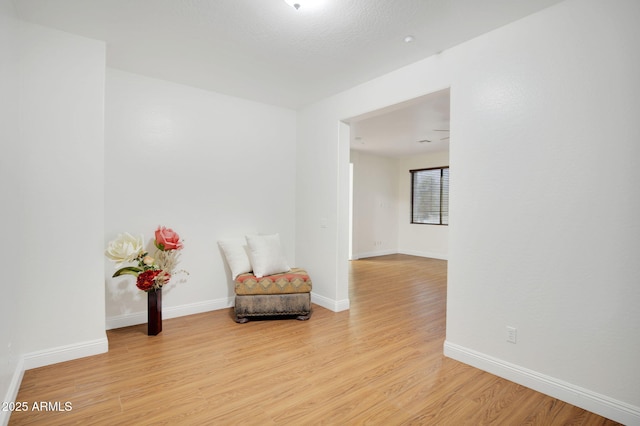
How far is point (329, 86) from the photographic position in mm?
3695

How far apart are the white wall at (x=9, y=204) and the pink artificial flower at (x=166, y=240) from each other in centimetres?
108

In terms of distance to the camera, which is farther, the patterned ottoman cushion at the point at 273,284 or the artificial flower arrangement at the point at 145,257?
the patterned ottoman cushion at the point at 273,284

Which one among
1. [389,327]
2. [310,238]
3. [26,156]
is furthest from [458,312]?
[26,156]

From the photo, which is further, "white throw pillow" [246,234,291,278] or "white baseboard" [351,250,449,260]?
"white baseboard" [351,250,449,260]

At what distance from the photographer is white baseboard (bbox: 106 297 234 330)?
10.9 feet

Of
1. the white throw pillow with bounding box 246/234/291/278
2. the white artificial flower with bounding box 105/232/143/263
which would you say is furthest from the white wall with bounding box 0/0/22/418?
the white throw pillow with bounding box 246/234/291/278

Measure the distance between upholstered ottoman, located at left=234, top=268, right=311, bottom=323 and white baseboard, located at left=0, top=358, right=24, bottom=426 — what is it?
1725mm

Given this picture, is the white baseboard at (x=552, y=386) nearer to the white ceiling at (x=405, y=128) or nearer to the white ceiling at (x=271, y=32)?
the white ceiling at (x=405, y=128)

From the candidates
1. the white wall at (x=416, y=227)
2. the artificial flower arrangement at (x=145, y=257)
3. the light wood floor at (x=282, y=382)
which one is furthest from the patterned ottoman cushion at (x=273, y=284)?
the white wall at (x=416, y=227)

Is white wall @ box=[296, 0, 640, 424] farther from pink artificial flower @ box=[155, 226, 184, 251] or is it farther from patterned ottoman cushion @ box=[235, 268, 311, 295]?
pink artificial flower @ box=[155, 226, 184, 251]

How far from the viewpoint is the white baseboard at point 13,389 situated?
1.81 metres

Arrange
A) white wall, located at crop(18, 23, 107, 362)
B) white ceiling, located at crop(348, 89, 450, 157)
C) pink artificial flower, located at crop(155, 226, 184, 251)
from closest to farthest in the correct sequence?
white wall, located at crop(18, 23, 107, 362) < pink artificial flower, located at crop(155, 226, 184, 251) < white ceiling, located at crop(348, 89, 450, 157)

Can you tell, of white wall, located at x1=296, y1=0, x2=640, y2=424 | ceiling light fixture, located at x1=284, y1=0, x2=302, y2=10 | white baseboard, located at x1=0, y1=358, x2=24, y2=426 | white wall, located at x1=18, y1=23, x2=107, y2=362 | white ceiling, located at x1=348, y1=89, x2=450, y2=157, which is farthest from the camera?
white ceiling, located at x1=348, y1=89, x2=450, y2=157

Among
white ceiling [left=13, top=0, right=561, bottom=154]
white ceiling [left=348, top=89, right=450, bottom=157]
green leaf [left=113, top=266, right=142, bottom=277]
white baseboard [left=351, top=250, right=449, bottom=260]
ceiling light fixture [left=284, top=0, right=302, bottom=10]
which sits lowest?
white baseboard [left=351, top=250, right=449, bottom=260]
